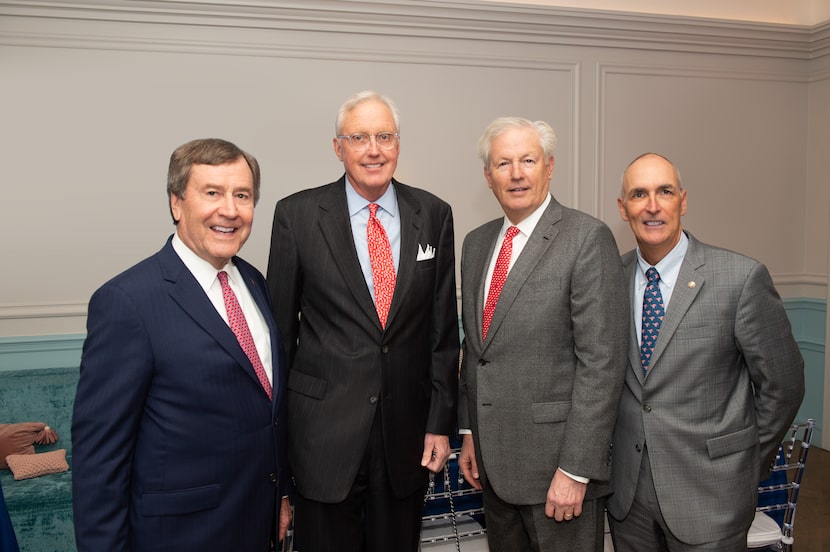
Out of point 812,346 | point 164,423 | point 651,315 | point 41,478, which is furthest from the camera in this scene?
point 812,346

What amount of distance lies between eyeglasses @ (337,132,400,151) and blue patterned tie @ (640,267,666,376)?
95 centimetres

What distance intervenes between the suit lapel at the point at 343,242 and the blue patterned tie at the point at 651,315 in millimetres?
844

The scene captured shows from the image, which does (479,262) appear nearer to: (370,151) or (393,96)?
(370,151)

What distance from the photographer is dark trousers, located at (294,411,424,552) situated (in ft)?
6.81

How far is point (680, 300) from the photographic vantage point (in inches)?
77.3

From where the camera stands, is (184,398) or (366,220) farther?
(366,220)

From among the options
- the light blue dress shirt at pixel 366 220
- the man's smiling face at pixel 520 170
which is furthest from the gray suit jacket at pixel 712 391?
the light blue dress shirt at pixel 366 220

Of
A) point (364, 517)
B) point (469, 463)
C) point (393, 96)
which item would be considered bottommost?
point (364, 517)

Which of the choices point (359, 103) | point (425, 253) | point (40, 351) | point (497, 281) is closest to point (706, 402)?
point (497, 281)

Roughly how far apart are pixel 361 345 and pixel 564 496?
77 cm

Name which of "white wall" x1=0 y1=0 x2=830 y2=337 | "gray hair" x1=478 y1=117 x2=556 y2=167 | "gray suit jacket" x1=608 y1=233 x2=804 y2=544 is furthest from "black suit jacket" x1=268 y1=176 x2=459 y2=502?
"white wall" x1=0 y1=0 x2=830 y2=337

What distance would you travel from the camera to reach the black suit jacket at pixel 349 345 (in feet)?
6.70

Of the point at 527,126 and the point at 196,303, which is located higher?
the point at 527,126

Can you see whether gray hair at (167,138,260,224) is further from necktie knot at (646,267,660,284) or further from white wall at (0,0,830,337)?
white wall at (0,0,830,337)
